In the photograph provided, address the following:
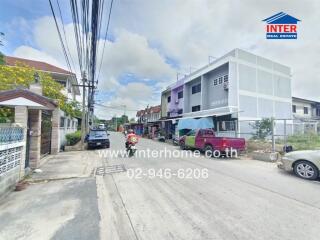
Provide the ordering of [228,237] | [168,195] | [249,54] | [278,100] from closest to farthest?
[228,237] < [168,195] < [249,54] < [278,100]

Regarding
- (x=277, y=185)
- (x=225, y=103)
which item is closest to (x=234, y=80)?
(x=225, y=103)

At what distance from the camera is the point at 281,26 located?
11562mm

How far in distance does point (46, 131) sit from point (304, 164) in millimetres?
12927

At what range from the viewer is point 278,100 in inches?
837

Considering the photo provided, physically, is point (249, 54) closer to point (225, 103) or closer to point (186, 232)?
point (225, 103)

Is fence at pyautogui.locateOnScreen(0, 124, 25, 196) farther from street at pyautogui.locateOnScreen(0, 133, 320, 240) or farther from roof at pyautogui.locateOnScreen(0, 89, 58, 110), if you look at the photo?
roof at pyautogui.locateOnScreen(0, 89, 58, 110)

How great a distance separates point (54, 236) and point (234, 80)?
18.6 metres

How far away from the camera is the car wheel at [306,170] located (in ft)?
20.9

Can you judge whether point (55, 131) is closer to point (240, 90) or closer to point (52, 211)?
point (52, 211)

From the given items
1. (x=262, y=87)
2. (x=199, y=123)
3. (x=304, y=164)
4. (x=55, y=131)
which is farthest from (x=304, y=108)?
(x=55, y=131)

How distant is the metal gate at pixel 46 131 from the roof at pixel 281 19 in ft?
47.1

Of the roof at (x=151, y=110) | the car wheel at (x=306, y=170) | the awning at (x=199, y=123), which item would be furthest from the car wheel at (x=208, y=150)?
the roof at (x=151, y=110)

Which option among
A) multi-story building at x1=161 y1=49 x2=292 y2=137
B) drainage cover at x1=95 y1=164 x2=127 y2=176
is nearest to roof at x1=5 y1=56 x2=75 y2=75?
multi-story building at x1=161 y1=49 x2=292 y2=137

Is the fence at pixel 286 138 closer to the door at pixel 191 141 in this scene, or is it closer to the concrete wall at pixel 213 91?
the door at pixel 191 141
